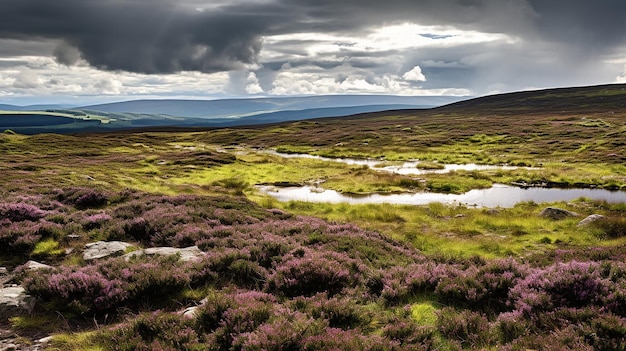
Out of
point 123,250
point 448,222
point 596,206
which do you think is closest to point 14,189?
point 123,250

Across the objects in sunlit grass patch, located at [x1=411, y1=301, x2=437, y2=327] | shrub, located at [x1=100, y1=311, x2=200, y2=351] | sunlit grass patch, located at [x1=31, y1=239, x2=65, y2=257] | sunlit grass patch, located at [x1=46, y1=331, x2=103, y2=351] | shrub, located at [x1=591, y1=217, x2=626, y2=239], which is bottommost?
shrub, located at [x1=591, y1=217, x2=626, y2=239]

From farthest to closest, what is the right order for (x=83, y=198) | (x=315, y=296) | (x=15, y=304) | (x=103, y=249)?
1. (x=83, y=198)
2. (x=103, y=249)
3. (x=15, y=304)
4. (x=315, y=296)

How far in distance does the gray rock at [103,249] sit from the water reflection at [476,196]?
24692mm

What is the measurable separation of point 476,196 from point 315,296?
34295 millimetres

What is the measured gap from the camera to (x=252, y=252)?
12.4 metres

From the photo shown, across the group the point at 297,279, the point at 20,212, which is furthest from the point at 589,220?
the point at 20,212

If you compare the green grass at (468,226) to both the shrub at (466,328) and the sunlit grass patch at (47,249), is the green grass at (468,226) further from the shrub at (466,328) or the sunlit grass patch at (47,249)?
the sunlit grass patch at (47,249)

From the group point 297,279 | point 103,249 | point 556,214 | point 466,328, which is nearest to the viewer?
point 466,328

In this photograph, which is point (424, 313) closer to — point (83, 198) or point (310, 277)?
point (310, 277)

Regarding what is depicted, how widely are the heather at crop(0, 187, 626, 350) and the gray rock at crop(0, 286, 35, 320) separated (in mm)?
227

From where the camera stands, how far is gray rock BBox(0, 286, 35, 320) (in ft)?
29.9

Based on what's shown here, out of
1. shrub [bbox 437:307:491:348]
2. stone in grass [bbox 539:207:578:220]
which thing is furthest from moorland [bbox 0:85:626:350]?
stone in grass [bbox 539:207:578:220]

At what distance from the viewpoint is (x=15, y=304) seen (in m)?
9.30

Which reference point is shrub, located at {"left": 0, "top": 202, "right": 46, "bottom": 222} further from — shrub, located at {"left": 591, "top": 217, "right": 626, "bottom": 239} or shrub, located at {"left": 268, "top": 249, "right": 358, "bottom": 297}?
shrub, located at {"left": 591, "top": 217, "right": 626, "bottom": 239}
